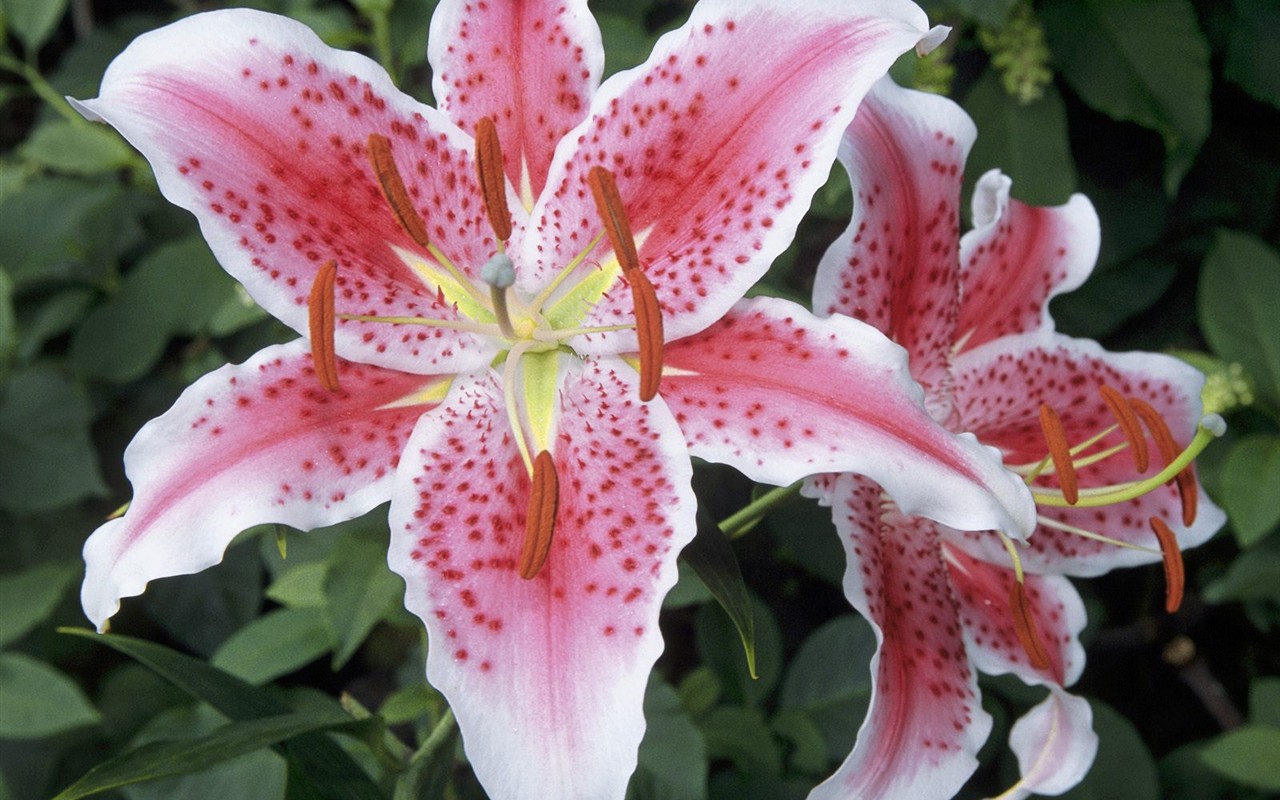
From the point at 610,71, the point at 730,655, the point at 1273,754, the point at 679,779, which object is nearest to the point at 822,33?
the point at 610,71

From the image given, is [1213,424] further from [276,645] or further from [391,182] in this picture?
[276,645]

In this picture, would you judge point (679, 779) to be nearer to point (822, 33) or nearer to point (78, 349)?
point (822, 33)

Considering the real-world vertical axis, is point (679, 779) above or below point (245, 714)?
below

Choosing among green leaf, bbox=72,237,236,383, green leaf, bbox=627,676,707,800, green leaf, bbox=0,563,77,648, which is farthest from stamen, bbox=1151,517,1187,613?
green leaf, bbox=0,563,77,648

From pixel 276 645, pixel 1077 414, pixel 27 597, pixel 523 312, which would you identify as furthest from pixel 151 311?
pixel 1077 414

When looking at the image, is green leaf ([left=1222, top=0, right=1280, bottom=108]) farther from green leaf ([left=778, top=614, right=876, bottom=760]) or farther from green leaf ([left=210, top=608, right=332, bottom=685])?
green leaf ([left=210, top=608, right=332, bottom=685])

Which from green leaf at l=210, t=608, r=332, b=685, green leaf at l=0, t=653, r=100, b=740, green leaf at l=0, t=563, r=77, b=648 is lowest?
green leaf at l=0, t=653, r=100, b=740

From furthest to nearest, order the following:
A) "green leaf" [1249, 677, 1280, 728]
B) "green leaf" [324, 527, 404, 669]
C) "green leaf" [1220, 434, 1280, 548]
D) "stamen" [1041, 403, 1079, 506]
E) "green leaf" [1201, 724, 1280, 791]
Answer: "green leaf" [1249, 677, 1280, 728], "green leaf" [1201, 724, 1280, 791], "green leaf" [1220, 434, 1280, 548], "green leaf" [324, 527, 404, 669], "stamen" [1041, 403, 1079, 506]
